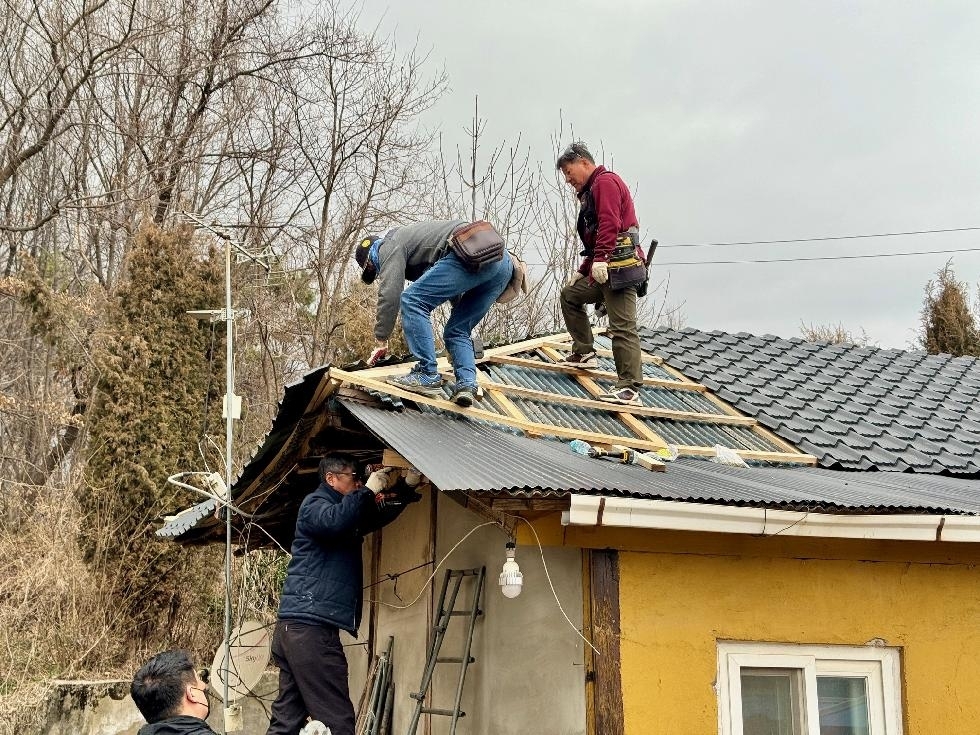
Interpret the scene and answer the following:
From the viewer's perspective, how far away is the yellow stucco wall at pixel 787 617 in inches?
177

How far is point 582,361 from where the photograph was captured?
7055 millimetres

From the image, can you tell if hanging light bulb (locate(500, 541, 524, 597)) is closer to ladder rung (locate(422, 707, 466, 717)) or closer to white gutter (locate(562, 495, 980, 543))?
white gutter (locate(562, 495, 980, 543))

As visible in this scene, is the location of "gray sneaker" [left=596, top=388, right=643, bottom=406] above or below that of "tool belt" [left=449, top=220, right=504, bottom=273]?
below

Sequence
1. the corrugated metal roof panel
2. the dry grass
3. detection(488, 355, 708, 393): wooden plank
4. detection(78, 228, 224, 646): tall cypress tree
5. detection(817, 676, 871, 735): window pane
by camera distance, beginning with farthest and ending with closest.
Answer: detection(78, 228, 224, 646): tall cypress tree < the dry grass < detection(488, 355, 708, 393): wooden plank < detection(817, 676, 871, 735): window pane < the corrugated metal roof panel

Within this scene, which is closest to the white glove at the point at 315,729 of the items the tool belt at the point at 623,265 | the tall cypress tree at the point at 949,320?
the tool belt at the point at 623,265

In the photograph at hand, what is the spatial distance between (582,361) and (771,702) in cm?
288

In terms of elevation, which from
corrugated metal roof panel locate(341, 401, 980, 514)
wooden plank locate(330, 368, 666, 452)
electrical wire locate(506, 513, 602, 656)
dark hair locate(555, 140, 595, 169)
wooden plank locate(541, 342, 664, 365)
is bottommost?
electrical wire locate(506, 513, 602, 656)

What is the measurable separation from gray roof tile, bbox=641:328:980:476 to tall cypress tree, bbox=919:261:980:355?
9.29m

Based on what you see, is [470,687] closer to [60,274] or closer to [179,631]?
[179,631]

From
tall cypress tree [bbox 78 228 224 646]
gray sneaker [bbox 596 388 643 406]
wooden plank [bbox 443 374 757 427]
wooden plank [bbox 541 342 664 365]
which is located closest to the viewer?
wooden plank [bbox 443 374 757 427]

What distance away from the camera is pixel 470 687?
5125 mm

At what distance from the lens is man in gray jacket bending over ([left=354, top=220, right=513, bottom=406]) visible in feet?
18.3

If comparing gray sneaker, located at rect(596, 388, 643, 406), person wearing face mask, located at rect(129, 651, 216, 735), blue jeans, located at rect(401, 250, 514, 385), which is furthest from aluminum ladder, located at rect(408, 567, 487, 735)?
person wearing face mask, located at rect(129, 651, 216, 735)

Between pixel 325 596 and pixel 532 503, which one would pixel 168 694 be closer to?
pixel 532 503
